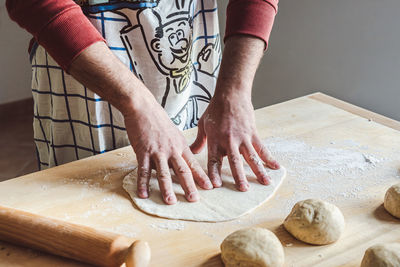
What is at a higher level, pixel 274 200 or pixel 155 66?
pixel 155 66

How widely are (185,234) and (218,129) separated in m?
0.37

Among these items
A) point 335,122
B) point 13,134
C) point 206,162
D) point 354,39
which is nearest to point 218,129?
point 206,162

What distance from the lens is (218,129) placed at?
1249mm

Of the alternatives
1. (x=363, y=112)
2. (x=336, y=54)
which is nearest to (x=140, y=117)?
(x=363, y=112)

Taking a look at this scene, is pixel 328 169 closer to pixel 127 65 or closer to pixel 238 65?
pixel 238 65

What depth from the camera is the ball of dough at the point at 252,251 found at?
85 cm

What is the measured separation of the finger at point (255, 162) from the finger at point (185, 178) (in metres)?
0.18

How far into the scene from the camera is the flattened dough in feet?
3.38

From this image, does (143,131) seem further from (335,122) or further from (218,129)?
(335,122)

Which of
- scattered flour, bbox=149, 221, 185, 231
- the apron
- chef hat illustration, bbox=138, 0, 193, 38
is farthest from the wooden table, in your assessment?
chef hat illustration, bbox=138, 0, 193, 38

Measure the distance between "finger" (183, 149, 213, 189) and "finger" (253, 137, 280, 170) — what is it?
18 cm

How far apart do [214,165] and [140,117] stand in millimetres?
236

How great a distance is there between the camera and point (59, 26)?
1.11 m

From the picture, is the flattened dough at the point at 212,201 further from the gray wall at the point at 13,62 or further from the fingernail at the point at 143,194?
the gray wall at the point at 13,62
